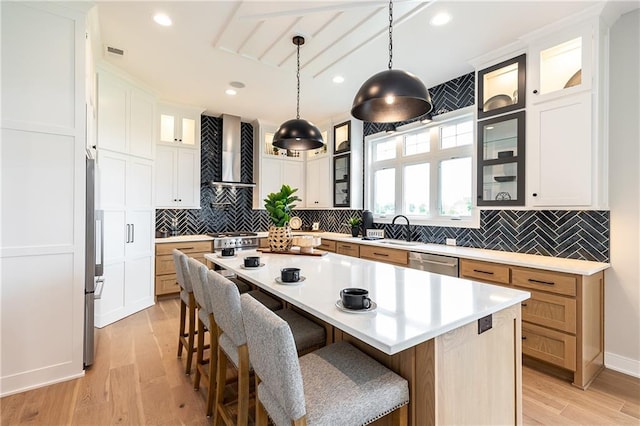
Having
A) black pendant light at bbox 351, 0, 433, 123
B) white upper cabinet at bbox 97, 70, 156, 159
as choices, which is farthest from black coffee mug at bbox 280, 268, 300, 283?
white upper cabinet at bbox 97, 70, 156, 159

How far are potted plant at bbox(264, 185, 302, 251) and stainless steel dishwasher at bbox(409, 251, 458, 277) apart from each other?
1535mm

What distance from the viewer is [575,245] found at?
2.65 m

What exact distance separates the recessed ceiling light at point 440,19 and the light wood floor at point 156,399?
296 cm

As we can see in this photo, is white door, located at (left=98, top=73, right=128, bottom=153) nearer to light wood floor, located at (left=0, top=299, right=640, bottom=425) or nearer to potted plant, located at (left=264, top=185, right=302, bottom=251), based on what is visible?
potted plant, located at (left=264, top=185, right=302, bottom=251)

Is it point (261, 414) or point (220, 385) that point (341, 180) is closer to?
point (220, 385)

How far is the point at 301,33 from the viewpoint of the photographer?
2.71 metres

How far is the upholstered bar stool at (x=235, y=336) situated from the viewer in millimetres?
1430

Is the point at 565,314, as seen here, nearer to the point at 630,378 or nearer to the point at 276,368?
the point at 630,378


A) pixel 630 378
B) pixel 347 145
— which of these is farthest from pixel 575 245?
pixel 347 145

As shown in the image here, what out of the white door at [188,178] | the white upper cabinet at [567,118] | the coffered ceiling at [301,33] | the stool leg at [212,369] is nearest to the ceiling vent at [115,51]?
the coffered ceiling at [301,33]

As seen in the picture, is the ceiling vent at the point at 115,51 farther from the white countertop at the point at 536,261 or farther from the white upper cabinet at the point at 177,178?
the white countertop at the point at 536,261

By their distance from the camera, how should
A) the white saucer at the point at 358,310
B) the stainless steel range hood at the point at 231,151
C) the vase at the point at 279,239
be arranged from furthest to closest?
the stainless steel range hood at the point at 231,151, the vase at the point at 279,239, the white saucer at the point at 358,310

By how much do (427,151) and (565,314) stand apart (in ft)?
8.05

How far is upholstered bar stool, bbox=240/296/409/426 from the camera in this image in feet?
3.26
